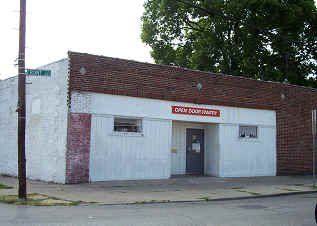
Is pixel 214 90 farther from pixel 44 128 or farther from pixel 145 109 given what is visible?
pixel 44 128

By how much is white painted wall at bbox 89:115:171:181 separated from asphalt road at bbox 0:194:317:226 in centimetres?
602

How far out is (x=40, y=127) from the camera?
20438 mm

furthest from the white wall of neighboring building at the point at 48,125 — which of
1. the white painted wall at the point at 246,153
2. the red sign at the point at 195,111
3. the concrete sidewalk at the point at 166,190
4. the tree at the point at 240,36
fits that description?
the tree at the point at 240,36

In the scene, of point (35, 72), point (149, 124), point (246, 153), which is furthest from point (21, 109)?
point (246, 153)

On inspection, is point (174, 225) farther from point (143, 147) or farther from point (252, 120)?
point (252, 120)

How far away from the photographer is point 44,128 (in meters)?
20.1

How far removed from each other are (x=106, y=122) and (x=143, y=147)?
6.98 ft

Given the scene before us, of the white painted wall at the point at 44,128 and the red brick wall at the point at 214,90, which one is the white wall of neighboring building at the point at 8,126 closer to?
the white painted wall at the point at 44,128

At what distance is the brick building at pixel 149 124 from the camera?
1872 cm

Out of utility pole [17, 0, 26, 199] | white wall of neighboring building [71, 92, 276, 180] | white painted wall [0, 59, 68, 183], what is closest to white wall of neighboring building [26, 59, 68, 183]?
white painted wall [0, 59, 68, 183]

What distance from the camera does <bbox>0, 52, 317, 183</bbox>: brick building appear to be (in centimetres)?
1872

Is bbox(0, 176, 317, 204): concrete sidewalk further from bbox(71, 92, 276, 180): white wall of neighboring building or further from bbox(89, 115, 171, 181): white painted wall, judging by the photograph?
bbox(71, 92, 276, 180): white wall of neighboring building

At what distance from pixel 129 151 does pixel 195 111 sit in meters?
4.07

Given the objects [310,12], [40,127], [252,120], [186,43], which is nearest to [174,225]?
[40,127]
